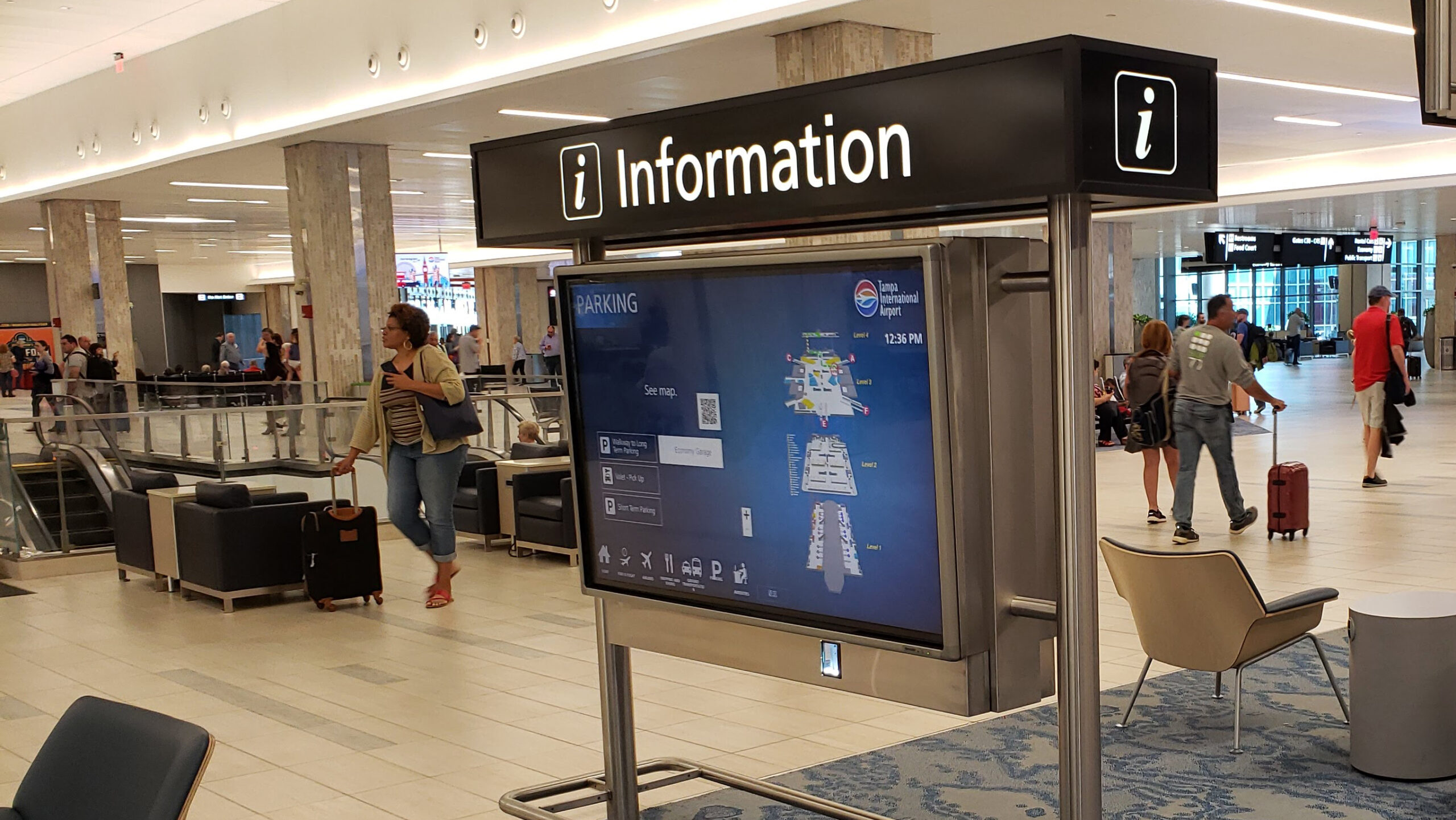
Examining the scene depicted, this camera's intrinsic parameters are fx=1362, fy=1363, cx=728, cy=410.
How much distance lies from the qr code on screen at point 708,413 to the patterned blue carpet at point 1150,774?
1.55 m

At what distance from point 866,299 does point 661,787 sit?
2.25 metres

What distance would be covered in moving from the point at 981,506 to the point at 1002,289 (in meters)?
0.48

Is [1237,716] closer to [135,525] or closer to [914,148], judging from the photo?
[914,148]

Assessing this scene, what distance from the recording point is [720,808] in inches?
178

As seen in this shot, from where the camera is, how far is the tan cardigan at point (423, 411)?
7695 millimetres

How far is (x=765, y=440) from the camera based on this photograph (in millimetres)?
3393

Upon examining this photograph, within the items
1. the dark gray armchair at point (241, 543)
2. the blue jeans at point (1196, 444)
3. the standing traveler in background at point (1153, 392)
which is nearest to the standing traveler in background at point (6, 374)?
the dark gray armchair at point (241, 543)

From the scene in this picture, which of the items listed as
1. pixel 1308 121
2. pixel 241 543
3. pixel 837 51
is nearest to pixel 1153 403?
pixel 837 51

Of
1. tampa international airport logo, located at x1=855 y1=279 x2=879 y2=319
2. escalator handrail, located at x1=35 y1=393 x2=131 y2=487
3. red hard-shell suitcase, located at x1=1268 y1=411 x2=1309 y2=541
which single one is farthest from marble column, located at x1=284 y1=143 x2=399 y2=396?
tampa international airport logo, located at x1=855 y1=279 x2=879 y2=319

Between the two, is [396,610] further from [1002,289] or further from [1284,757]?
[1002,289]

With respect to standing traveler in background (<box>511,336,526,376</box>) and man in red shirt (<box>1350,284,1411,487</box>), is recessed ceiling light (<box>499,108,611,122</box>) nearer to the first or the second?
man in red shirt (<box>1350,284,1411,487</box>)

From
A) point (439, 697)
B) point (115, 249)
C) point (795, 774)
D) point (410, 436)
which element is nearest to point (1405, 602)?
point (795, 774)

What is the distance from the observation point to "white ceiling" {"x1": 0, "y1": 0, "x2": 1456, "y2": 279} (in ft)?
31.6

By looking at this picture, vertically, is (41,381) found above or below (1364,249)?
below
